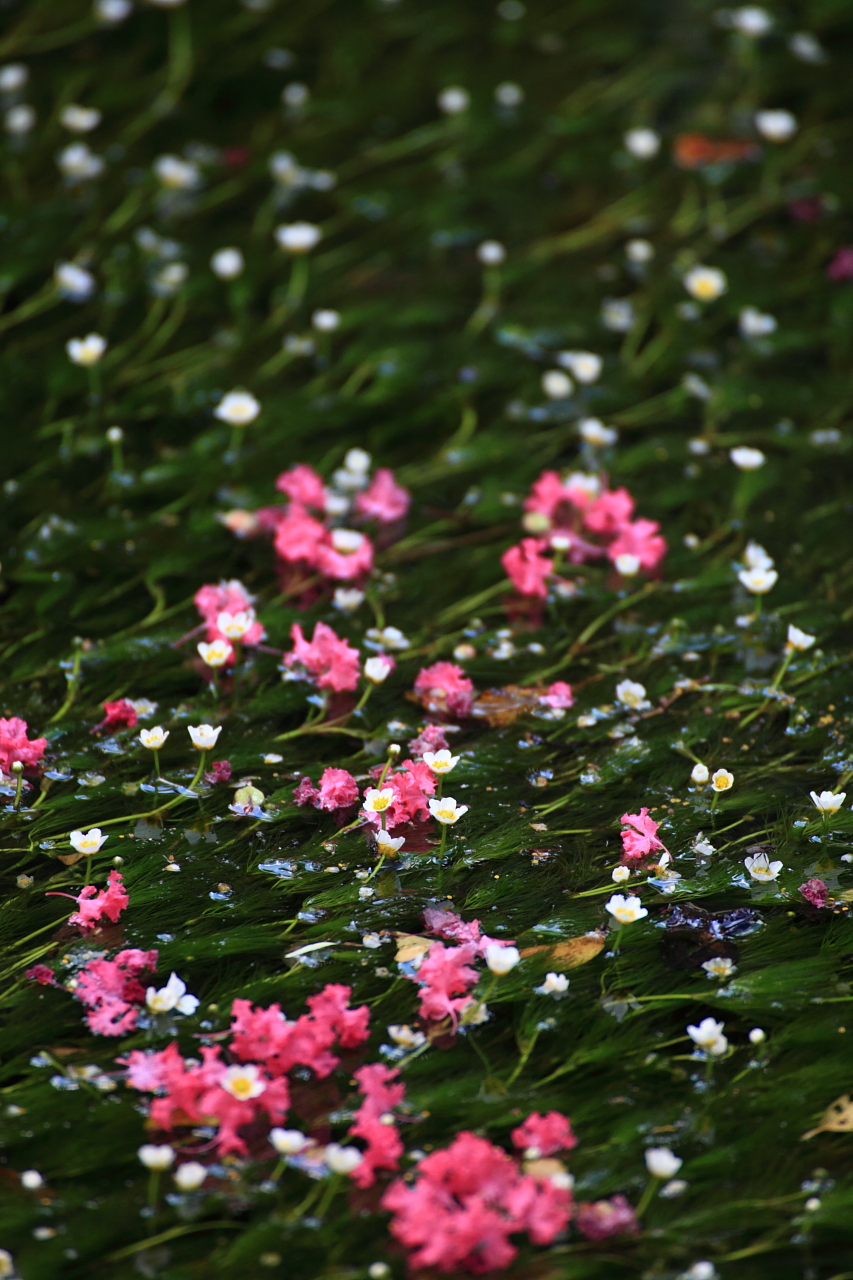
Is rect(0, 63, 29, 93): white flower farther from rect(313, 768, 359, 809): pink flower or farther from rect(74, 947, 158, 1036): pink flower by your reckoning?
rect(74, 947, 158, 1036): pink flower

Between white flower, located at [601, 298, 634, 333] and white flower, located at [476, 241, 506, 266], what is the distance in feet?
0.94

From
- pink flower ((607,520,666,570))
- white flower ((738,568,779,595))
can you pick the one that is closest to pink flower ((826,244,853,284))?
pink flower ((607,520,666,570))

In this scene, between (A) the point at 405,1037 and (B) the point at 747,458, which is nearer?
(A) the point at 405,1037

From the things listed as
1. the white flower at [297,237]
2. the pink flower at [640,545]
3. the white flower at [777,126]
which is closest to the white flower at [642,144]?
the white flower at [777,126]

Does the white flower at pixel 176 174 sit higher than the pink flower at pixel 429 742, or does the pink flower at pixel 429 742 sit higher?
the white flower at pixel 176 174

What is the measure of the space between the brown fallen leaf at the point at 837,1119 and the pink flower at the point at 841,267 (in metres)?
2.30

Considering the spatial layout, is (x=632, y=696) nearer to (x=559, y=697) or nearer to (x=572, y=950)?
(x=559, y=697)

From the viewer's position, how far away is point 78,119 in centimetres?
331

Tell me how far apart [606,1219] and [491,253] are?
228cm

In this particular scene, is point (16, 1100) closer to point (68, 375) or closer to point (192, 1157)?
point (192, 1157)

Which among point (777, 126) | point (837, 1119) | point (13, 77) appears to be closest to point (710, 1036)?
point (837, 1119)

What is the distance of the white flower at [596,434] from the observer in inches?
102

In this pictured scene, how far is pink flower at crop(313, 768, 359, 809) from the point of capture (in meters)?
1.79

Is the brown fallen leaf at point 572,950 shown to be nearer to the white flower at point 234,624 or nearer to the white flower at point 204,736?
the white flower at point 204,736
